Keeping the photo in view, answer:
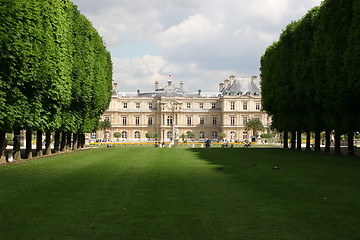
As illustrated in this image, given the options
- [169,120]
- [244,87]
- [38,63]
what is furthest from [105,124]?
[38,63]

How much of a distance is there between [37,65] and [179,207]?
597 inches

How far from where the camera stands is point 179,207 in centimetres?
1009

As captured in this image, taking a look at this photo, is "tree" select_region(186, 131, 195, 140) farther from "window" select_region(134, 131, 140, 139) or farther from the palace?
"window" select_region(134, 131, 140, 139)

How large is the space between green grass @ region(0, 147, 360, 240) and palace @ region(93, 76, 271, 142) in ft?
298

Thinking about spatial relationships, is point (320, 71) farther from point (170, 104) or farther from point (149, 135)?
point (170, 104)

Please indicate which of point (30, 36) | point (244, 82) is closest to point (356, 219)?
point (30, 36)

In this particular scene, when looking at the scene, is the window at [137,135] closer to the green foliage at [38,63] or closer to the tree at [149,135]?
the tree at [149,135]

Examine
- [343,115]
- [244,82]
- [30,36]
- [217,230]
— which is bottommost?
[217,230]

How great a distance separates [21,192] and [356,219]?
8.56m

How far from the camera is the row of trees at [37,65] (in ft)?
67.7

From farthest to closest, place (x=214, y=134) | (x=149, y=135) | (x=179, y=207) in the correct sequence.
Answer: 1. (x=214, y=134)
2. (x=149, y=135)
3. (x=179, y=207)

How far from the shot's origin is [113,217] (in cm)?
901

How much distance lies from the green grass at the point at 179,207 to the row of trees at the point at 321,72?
1350 cm

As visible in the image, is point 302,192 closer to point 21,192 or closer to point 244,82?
point 21,192
